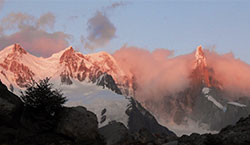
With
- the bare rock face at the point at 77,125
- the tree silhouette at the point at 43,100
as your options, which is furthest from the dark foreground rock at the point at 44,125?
the tree silhouette at the point at 43,100

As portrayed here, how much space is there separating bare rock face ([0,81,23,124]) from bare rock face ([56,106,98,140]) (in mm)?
3568

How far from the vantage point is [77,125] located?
32125 millimetres

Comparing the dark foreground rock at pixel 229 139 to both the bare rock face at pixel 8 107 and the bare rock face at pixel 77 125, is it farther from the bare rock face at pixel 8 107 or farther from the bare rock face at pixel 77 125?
the bare rock face at pixel 8 107

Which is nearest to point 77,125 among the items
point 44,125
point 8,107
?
point 44,125

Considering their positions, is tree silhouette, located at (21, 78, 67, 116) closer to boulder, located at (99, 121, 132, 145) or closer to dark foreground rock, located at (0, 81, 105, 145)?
dark foreground rock, located at (0, 81, 105, 145)

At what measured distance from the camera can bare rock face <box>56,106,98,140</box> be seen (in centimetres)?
3195

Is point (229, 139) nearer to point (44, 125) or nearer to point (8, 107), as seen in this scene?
point (44, 125)

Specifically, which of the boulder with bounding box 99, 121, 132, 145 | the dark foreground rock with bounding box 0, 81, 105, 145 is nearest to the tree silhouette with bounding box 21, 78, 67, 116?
the dark foreground rock with bounding box 0, 81, 105, 145

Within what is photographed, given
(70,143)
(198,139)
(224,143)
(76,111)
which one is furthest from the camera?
(76,111)

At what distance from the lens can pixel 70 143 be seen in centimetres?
3075

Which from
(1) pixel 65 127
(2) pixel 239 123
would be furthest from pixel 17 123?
(2) pixel 239 123

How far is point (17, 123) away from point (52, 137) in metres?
3.11

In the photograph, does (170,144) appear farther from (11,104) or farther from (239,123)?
(11,104)

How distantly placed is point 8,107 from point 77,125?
5734 mm
